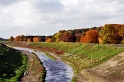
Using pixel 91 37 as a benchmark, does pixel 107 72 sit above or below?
below

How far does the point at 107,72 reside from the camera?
181ft

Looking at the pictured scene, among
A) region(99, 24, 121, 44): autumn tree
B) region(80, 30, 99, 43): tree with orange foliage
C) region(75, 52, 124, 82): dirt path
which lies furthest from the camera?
region(80, 30, 99, 43): tree with orange foliage

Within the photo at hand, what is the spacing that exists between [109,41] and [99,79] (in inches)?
2974

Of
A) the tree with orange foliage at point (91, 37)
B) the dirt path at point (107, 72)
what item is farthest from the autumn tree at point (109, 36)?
the dirt path at point (107, 72)

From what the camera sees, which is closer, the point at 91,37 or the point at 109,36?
the point at 109,36

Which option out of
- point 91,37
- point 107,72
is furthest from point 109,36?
point 107,72

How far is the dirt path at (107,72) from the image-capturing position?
4938 cm

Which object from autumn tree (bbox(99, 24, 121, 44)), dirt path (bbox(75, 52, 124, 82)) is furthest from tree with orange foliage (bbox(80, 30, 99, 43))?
dirt path (bbox(75, 52, 124, 82))

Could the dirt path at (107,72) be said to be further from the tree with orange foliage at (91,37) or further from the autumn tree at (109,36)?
the tree with orange foliage at (91,37)

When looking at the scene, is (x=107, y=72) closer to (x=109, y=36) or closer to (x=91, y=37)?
(x=109, y=36)

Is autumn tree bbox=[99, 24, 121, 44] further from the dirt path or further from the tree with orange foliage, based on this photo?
the dirt path

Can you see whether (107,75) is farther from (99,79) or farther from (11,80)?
(11,80)

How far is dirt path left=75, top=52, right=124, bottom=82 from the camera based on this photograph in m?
49.4

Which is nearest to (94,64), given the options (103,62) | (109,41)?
(103,62)
